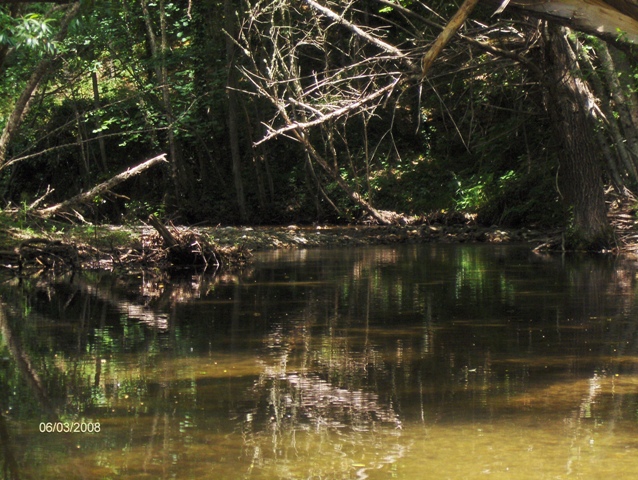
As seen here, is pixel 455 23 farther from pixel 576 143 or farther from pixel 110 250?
pixel 576 143

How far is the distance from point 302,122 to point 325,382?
36.2ft

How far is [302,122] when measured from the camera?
1680 cm

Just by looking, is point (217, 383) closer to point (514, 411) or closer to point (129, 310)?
point (514, 411)

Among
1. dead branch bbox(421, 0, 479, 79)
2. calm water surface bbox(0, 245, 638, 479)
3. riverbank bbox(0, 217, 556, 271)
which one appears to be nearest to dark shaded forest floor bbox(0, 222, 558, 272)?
riverbank bbox(0, 217, 556, 271)

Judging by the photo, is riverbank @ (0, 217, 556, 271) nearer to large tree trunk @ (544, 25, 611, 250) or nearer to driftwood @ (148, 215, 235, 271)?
driftwood @ (148, 215, 235, 271)

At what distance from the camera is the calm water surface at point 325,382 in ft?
14.7

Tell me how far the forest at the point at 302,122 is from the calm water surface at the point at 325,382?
19.8ft

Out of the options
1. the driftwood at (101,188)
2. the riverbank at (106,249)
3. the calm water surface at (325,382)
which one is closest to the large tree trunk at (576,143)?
the calm water surface at (325,382)

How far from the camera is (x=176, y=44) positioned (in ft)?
113

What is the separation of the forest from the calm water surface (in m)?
6.02

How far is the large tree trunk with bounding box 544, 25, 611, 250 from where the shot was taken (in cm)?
1703

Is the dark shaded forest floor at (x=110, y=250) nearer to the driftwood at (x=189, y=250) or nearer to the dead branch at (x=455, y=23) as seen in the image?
the driftwood at (x=189, y=250)

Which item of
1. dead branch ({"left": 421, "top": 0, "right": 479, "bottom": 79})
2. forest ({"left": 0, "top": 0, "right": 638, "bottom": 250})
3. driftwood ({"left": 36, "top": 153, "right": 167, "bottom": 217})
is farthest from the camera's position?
forest ({"left": 0, "top": 0, "right": 638, "bottom": 250})

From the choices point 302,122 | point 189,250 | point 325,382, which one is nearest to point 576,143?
point 302,122
